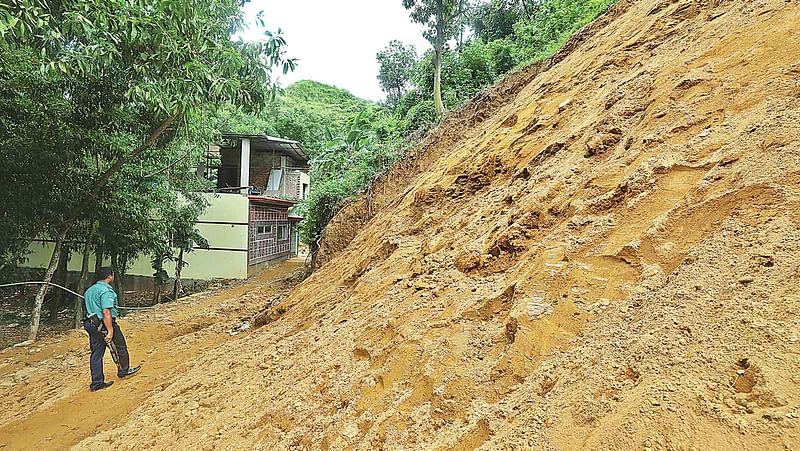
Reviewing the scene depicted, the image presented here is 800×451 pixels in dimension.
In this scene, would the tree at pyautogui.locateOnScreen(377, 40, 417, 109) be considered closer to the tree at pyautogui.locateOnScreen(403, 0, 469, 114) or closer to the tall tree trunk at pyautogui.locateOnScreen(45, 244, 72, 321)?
the tree at pyautogui.locateOnScreen(403, 0, 469, 114)

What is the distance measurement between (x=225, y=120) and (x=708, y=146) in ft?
49.1

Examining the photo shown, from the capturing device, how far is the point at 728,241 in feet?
5.61

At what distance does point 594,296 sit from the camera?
1961 millimetres

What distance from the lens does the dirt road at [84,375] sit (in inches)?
167

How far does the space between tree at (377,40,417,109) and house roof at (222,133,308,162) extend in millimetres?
4901

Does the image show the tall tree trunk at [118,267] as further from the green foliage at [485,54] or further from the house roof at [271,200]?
the green foliage at [485,54]

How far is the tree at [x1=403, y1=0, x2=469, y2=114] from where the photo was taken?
33.0 feet

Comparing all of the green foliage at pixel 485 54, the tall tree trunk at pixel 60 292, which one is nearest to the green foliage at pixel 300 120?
the tall tree trunk at pixel 60 292

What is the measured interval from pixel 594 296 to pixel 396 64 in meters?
20.6

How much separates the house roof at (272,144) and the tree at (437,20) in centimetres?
802

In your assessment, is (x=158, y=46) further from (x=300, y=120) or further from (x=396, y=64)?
(x=300, y=120)

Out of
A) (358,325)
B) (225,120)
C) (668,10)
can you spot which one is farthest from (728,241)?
(225,120)

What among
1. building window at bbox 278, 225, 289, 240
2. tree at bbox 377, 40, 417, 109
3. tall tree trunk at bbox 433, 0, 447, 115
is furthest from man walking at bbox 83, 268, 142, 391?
tree at bbox 377, 40, 417, 109

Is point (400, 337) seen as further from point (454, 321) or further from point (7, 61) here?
point (7, 61)
